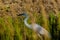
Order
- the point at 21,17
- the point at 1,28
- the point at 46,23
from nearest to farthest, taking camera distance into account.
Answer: the point at 46,23 < the point at 1,28 < the point at 21,17

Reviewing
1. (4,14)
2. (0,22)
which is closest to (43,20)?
(0,22)

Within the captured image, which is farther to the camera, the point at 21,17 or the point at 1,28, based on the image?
the point at 21,17

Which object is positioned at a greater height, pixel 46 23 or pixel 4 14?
pixel 46 23

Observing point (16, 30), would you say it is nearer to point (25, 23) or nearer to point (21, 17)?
point (25, 23)

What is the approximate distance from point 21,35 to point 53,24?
62 cm

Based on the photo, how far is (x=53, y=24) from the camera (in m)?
4.41

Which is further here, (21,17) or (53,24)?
(21,17)

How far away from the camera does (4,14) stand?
5.25 metres

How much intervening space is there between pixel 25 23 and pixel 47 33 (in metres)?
0.44

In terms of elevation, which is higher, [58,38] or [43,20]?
[43,20]

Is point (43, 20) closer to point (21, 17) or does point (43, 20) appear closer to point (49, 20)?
point (49, 20)

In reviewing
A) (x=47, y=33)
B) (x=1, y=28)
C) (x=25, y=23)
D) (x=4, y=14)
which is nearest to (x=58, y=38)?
(x=47, y=33)

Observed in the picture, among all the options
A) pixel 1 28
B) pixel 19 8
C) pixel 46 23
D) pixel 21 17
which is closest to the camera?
pixel 46 23

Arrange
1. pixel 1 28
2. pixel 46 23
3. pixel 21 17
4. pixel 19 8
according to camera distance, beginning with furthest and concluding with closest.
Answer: pixel 19 8 < pixel 21 17 < pixel 1 28 < pixel 46 23
